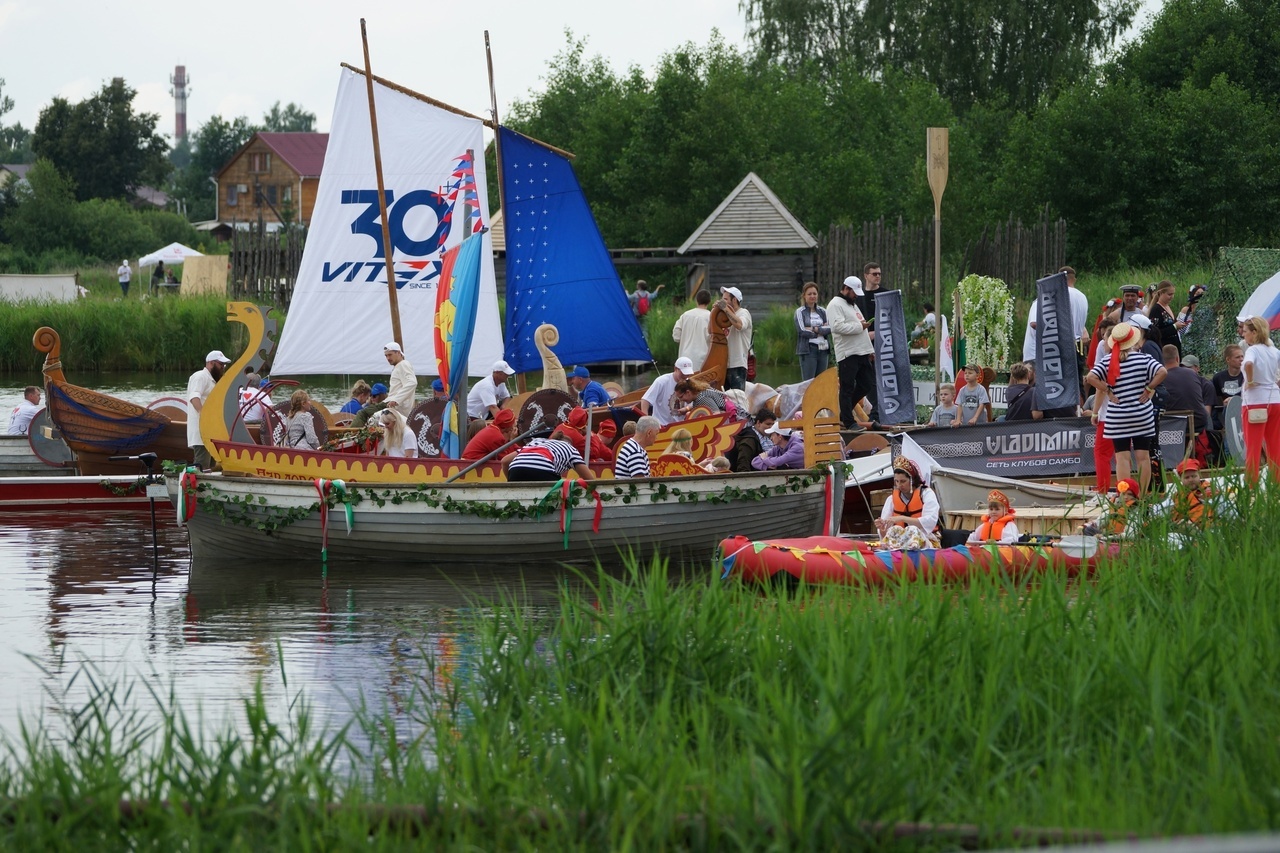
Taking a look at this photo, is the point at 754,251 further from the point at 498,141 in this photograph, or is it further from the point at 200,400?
the point at 200,400

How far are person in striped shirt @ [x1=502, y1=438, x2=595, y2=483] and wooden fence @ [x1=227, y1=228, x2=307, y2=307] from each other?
22629 millimetres

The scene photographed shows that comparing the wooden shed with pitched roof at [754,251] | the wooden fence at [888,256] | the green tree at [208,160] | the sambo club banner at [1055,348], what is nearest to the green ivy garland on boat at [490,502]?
the sambo club banner at [1055,348]

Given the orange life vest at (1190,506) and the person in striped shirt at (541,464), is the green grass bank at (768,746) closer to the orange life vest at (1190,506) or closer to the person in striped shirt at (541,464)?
the orange life vest at (1190,506)

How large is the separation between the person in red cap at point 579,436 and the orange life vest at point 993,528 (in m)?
3.70

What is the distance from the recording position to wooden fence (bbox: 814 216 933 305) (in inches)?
1218

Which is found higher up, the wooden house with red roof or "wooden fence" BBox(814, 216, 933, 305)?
the wooden house with red roof

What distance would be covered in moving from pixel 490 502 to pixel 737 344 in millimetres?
5542

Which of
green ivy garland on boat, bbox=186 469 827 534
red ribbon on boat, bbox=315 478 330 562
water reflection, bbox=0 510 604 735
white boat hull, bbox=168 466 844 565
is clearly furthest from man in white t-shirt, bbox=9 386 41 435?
red ribbon on boat, bbox=315 478 330 562

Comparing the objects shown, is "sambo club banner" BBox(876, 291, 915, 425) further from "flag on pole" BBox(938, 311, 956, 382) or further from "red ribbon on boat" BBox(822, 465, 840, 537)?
"red ribbon on boat" BBox(822, 465, 840, 537)

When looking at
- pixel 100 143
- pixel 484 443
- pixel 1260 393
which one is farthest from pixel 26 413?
pixel 100 143

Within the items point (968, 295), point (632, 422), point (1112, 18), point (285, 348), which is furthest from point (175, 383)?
point (1112, 18)

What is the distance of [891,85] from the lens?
47781 millimetres

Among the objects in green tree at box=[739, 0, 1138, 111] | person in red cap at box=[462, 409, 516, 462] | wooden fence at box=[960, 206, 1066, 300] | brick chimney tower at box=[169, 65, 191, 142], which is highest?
brick chimney tower at box=[169, 65, 191, 142]

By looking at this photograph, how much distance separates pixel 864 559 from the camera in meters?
10.4
